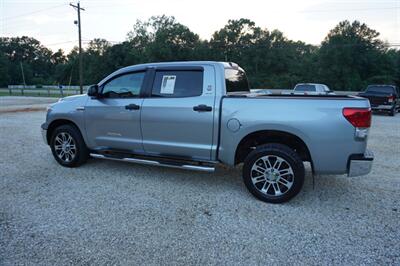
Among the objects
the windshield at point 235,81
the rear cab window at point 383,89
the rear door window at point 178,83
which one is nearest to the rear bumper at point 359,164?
the windshield at point 235,81

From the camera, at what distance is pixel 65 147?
510cm

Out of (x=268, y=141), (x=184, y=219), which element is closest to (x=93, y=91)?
(x=184, y=219)

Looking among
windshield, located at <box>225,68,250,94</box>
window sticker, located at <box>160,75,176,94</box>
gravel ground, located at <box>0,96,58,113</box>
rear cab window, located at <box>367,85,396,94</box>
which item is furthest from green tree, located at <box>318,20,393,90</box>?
window sticker, located at <box>160,75,176,94</box>

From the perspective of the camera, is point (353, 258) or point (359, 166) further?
point (359, 166)

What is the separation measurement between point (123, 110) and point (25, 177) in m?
2.08

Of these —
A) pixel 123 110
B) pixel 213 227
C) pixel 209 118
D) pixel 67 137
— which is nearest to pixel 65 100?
pixel 67 137

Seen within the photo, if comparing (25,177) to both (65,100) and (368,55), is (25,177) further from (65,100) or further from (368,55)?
(368,55)

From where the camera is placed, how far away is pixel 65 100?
5.16 meters

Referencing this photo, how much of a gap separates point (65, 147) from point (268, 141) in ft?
12.2

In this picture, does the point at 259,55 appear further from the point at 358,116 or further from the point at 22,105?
the point at 358,116

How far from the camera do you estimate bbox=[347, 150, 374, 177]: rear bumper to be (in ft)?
10.8

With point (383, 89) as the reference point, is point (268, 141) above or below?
below

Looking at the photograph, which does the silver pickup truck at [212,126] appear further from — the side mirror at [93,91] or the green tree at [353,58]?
the green tree at [353,58]

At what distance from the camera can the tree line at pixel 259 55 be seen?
40.3 metres
